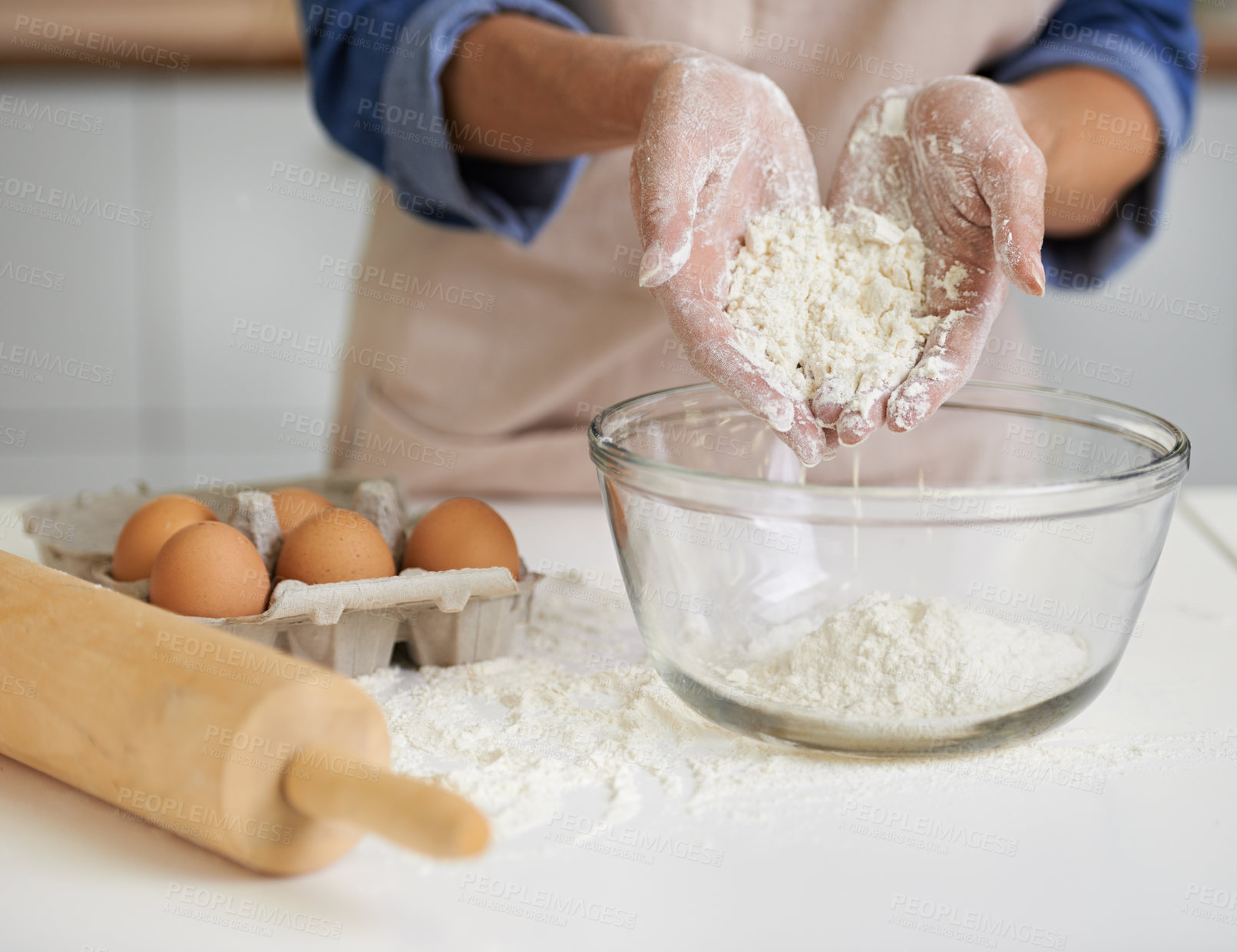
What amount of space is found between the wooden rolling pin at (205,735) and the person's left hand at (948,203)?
0.36 m

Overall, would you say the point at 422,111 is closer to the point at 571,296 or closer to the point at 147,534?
the point at 571,296

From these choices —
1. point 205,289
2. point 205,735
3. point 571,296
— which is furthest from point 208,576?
point 205,289

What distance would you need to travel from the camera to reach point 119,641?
24.8 inches

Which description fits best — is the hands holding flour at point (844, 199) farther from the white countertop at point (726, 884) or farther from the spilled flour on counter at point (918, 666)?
the white countertop at point (726, 884)

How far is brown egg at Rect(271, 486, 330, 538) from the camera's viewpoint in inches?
36.4

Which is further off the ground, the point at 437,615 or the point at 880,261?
the point at 880,261

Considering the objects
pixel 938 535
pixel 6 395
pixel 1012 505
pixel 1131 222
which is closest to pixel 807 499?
pixel 1012 505

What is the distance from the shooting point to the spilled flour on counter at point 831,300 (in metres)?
0.76

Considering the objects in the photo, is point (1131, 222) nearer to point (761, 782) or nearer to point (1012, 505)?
point (1012, 505)

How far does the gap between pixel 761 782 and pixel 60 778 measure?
1.38 ft

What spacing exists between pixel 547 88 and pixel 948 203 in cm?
43

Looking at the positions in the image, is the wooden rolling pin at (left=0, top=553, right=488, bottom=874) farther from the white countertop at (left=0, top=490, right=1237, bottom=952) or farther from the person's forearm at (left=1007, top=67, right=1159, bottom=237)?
the person's forearm at (left=1007, top=67, right=1159, bottom=237)

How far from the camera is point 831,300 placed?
2.64 feet

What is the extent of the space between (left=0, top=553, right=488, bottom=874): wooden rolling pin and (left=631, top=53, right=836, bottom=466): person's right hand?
314 millimetres
